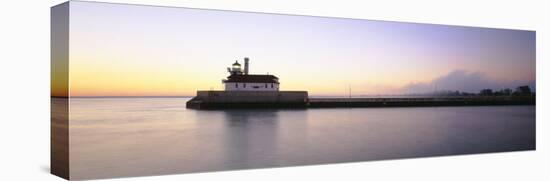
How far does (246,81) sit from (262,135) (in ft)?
2.22

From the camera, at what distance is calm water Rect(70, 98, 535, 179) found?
719 cm

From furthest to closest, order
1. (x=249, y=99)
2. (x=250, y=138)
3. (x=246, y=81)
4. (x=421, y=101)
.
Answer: (x=421, y=101) < (x=249, y=99) < (x=246, y=81) < (x=250, y=138)

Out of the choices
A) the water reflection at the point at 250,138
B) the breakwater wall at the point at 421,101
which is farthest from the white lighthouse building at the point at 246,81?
the breakwater wall at the point at 421,101

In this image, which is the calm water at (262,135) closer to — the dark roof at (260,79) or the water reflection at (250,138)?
the water reflection at (250,138)

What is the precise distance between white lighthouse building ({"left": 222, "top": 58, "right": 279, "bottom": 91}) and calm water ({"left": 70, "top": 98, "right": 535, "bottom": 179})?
11.5 inches

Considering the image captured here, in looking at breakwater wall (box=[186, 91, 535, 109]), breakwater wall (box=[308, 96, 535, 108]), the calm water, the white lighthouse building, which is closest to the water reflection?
the calm water

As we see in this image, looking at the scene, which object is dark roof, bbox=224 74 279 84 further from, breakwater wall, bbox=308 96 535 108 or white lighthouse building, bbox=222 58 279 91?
breakwater wall, bbox=308 96 535 108

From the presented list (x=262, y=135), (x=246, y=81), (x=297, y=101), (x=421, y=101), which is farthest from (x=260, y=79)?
(x=421, y=101)

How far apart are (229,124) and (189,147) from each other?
1.91 ft

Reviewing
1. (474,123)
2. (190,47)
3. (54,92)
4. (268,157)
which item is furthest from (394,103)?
(54,92)

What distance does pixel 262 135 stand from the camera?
8133 millimetres

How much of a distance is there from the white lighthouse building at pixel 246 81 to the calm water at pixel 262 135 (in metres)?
0.29

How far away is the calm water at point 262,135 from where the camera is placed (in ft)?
23.6

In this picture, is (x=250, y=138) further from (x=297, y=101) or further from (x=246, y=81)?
(x=297, y=101)
